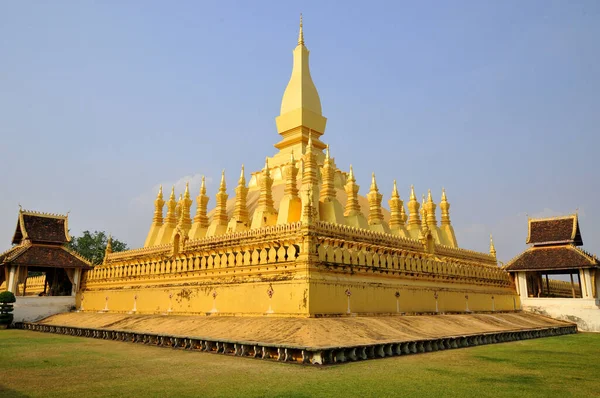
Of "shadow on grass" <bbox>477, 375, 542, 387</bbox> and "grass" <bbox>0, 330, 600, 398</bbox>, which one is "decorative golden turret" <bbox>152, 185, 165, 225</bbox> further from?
"shadow on grass" <bbox>477, 375, 542, 387</bbox>

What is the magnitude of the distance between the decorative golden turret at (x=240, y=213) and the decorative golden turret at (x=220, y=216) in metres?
0.71

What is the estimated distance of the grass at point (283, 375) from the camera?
731cm

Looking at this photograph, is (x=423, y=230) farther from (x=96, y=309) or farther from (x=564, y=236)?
Result: (x=96, y=309)

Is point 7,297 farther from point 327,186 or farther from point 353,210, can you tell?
point 353,210

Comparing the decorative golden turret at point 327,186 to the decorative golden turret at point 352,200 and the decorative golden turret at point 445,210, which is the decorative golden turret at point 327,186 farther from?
the decorative golden turret at point 445,210

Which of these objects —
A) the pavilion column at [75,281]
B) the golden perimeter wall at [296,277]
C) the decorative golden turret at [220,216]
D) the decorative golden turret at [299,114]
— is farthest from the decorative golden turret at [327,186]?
the pavilion column at [75,281]

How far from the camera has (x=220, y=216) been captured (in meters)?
22.8

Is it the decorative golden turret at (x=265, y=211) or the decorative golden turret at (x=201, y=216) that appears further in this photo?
the decorative golden turret at (x=201, y=216)

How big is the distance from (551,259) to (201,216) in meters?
18.8

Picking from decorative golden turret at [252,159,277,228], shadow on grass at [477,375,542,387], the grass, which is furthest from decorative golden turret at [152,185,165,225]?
shadow on grass at [477,375,542,387]

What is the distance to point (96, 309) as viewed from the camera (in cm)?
2366

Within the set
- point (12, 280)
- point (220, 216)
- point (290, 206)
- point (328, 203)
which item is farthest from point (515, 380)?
point (12, 280)

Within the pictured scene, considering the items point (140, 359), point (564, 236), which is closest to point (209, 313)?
point (140, 359)

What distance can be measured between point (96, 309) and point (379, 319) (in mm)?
15927
